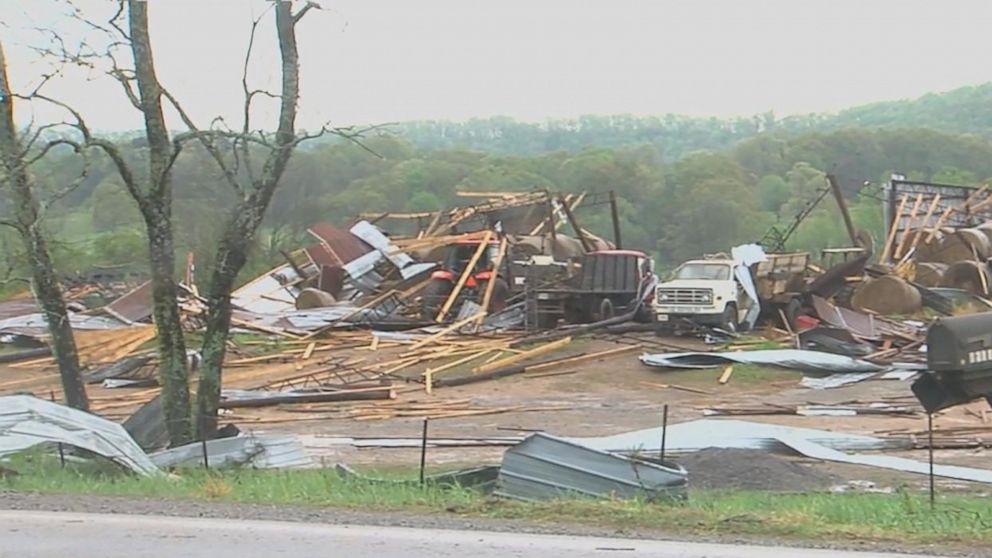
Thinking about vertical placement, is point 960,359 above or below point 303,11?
below

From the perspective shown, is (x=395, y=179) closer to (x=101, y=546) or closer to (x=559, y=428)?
(x=559, y=428)

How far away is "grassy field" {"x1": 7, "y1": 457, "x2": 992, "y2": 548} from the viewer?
8602 mm

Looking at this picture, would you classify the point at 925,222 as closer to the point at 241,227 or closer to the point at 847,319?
the point at 847,319

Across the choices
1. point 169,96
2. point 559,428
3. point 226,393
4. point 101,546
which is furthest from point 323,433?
point 101,546

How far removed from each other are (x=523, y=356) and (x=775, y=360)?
19.1 feet

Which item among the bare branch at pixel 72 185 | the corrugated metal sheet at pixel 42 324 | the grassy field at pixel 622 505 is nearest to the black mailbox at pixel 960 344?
the grassy field at pixel 622 505

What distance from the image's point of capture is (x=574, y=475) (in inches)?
436

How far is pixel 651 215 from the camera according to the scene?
239ft

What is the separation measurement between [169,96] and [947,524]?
406 inches

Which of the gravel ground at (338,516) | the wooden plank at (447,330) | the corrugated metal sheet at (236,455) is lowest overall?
the wooden plank at (447,330)

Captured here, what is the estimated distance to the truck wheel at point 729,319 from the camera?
1287 inches

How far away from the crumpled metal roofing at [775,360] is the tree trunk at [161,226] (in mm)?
14351

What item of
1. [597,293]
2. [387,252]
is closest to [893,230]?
[597,293]

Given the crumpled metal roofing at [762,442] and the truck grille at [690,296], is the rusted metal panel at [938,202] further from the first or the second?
the crumpled metal roofing at [762,442]
